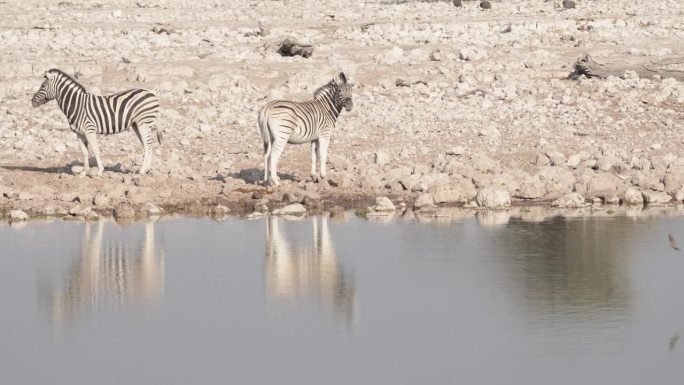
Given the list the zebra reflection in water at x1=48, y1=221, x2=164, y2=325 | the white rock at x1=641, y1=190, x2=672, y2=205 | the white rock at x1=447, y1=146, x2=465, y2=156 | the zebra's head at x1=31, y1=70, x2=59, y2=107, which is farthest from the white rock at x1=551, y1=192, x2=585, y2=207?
the zebra's head at x1=31, y1=70, x2=59, y2=107

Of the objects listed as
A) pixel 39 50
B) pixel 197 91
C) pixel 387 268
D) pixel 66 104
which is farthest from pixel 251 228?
pixel 39 50

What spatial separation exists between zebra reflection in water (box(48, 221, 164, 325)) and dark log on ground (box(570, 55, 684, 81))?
10.5 metres

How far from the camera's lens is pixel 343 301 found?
11.8m

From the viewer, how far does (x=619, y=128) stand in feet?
Result: 68.1

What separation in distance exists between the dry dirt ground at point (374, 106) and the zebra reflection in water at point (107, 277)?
1867 mm

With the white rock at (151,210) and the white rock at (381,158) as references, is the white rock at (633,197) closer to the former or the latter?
the white rock at (381,158)

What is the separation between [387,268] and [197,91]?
9891mm

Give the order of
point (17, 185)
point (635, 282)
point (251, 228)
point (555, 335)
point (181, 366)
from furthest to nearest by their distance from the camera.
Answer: point (17, 185) → point (251, 228) → point (635, 282) → point (555, 335) → point (181, 366)

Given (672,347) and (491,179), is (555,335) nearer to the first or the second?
(672,347)

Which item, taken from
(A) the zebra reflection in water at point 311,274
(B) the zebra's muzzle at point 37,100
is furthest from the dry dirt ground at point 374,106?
(A) the zebra reflection in water at point 311,274

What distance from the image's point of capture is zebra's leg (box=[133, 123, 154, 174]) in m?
17.9

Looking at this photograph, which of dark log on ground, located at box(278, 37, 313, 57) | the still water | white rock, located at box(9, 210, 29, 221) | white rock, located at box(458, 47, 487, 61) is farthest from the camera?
dark log on ground, located at box(278, 37, 313, 57)

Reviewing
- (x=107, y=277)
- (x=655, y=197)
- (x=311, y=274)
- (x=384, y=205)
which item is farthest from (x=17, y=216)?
(x=655, y=197)

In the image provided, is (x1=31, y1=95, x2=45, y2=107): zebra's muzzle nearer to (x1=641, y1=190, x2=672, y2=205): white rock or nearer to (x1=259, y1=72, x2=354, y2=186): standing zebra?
(x1=259, y1=72, x2=354, y2=186): standing zebra
